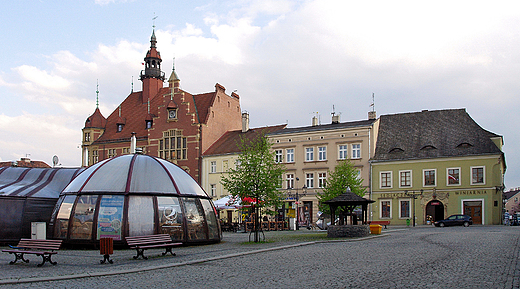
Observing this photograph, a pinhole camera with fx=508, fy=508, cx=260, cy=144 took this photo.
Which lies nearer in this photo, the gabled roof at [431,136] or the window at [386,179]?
the gabled roof at [431,136]

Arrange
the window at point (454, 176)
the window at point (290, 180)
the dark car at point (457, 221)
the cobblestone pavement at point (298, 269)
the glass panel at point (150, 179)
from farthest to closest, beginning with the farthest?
the window at point (290, 180), the window at point (454, 176), the dark car at point (457, 221), the glass panel at point (150, 179), the cobblestone pavement at point (298, 269)

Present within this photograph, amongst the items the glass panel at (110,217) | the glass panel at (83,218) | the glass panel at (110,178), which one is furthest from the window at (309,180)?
the glass panel at (83,218)

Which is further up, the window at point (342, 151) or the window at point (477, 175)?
the window at point (342, 151)

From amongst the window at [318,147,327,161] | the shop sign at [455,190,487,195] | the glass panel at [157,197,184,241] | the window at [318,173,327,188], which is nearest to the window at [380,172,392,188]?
the window at [318,173,327,188]

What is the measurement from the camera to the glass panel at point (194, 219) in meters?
21.1

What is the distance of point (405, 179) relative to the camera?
47.4m

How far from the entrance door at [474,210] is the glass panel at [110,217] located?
3424cm

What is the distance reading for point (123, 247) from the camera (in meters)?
19.6

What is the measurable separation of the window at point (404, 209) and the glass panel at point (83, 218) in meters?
33.5

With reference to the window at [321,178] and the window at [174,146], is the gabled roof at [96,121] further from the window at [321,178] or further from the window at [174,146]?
the window at [321,178]

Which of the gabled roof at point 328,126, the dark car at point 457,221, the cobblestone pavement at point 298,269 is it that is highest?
the gabled roof at point 328,126

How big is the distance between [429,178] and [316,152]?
441 inches

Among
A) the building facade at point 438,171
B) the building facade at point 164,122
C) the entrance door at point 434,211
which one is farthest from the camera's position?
the building facade at point 164,122

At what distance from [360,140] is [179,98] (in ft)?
76.1
